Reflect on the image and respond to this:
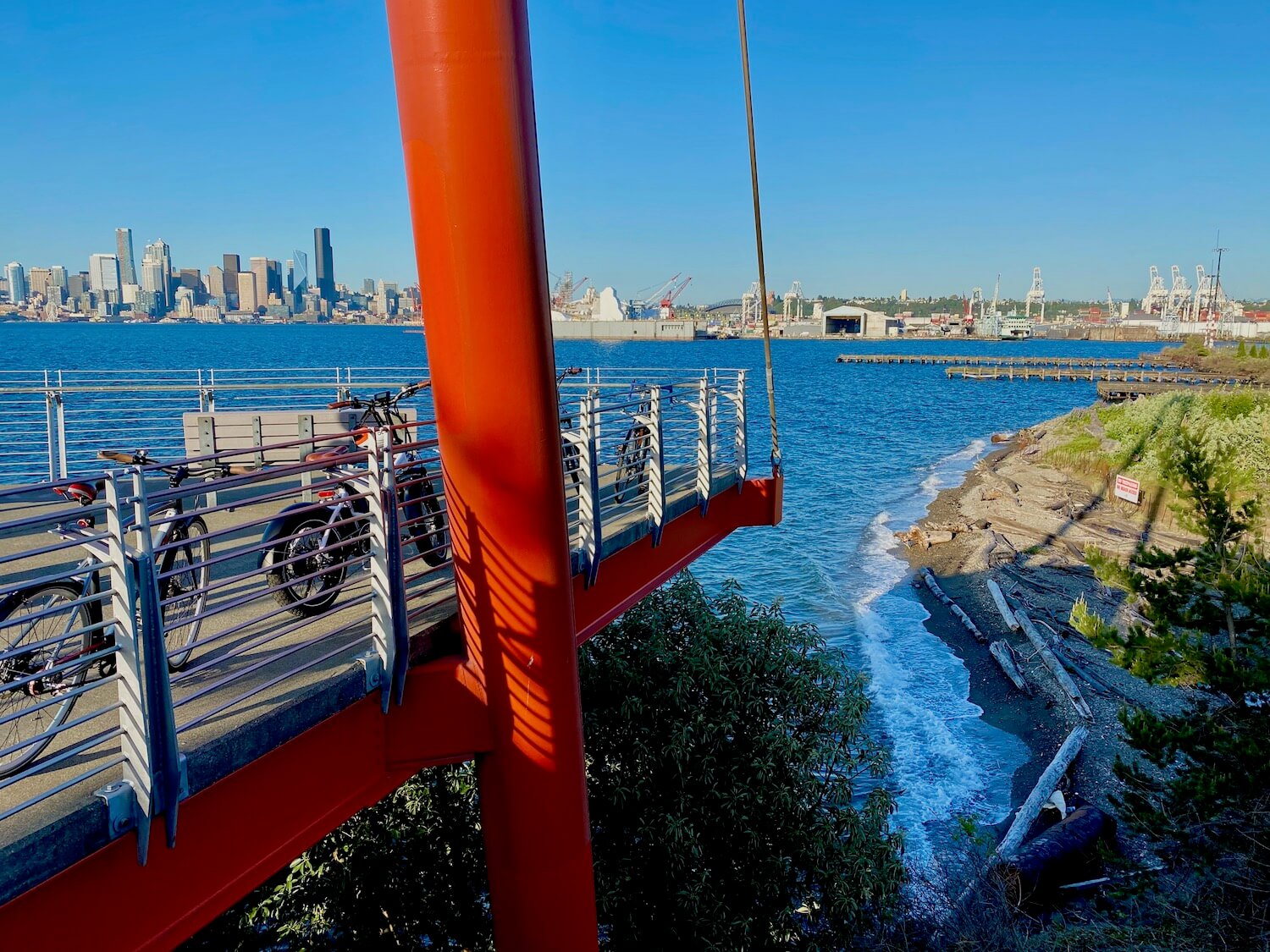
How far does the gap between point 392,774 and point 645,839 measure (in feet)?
12.5

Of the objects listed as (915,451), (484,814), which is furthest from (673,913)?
(915,451)

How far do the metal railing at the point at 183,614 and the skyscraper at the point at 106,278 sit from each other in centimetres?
8251

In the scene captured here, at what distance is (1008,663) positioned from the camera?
65.9 ft

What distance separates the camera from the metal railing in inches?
123

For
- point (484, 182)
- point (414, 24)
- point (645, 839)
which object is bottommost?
point (645, 839)

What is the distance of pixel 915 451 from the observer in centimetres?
5831

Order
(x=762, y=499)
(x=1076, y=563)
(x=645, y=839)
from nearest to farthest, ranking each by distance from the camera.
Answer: (x=645, y=839) < (x=762, y=499) < (x=1076, y=563)

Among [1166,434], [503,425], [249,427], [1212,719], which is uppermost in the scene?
[503,425]

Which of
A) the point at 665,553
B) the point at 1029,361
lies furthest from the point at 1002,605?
the point at 1029,361

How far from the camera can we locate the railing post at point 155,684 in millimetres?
3205

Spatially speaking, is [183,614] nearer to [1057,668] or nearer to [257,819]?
[257,819]

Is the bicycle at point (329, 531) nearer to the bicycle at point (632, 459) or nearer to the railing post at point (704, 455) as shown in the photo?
the bicycle at point (632, 459)

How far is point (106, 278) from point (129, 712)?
94.6 metres

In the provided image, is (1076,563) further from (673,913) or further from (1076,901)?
(673,913)
